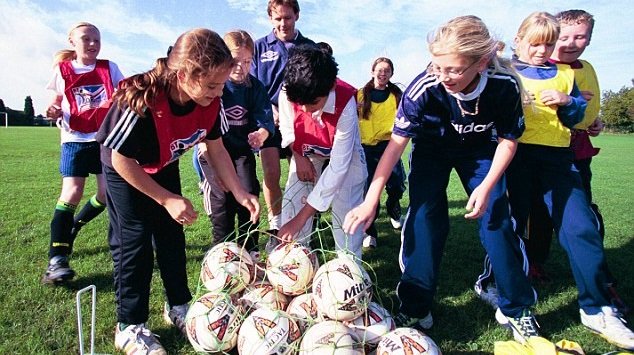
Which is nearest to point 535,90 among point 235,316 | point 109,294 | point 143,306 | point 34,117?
point 235,316

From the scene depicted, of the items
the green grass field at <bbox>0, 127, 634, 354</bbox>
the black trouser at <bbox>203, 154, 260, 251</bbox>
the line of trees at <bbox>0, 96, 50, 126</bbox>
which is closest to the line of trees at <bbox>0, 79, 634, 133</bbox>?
the line of trees at <bbox>0, 96, 50, 126</bbox>

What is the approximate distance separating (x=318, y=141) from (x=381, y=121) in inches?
108

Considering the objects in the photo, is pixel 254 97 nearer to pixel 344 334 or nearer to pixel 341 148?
pixel 341 148

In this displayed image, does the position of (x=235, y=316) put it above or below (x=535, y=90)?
below

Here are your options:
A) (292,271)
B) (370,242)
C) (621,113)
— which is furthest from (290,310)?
(621,113)

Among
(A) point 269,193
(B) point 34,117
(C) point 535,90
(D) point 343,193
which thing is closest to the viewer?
(C) point 535,90

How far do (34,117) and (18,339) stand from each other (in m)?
81.3

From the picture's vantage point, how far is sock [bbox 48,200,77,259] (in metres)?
4.10

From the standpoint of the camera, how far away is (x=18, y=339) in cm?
296

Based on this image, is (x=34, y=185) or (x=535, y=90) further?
(x=34, y=185)

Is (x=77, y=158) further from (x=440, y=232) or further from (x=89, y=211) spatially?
(x=440, y=232)

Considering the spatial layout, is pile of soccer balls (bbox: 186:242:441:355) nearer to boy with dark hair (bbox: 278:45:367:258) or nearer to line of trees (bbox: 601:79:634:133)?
boy with dark hair (bbox: 278:45:367:258)

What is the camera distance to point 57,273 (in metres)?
3.83

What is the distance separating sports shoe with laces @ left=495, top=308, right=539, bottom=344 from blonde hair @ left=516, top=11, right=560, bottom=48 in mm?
1874
